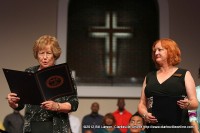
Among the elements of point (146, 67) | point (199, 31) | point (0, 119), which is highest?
point (199, 31)

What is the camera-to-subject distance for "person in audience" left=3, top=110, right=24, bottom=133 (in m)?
7.08

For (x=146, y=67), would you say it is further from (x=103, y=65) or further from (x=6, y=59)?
(x=6, y=59)

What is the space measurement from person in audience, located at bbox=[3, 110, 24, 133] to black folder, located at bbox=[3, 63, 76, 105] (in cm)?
448

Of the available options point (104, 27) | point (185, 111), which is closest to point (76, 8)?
point (104, 27)

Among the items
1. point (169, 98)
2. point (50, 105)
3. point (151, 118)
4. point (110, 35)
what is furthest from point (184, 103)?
point (110, 35)

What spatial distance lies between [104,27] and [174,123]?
18.2 feet

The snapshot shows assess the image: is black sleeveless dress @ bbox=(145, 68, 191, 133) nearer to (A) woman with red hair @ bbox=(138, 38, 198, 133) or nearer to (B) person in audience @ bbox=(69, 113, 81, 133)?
(A) woman with red hair @ bbox=(138, 38, 198, 133)

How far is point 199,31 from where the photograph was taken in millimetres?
7926

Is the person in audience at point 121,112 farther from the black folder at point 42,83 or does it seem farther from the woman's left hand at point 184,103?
the black folder at point 42,83

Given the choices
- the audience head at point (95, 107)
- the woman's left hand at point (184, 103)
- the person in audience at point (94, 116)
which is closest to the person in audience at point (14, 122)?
the person in audience at point (94, 116)

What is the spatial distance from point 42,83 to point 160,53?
867 mm

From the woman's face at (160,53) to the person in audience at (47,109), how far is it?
64 cm

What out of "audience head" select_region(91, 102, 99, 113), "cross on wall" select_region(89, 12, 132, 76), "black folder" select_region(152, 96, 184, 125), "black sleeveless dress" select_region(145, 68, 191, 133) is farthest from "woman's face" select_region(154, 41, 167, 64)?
"cross on wall" select_region(89, 12, 132, 76)

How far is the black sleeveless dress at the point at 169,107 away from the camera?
2859 millimetres
